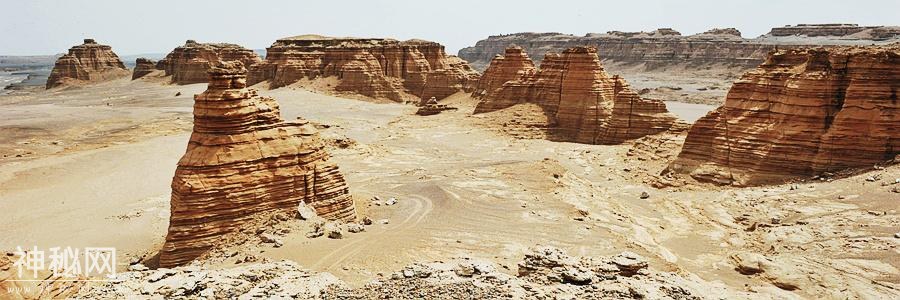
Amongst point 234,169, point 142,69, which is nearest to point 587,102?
point 234,169

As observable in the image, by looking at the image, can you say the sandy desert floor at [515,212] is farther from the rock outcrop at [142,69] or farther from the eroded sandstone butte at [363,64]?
the rock outcrop at [142,69]

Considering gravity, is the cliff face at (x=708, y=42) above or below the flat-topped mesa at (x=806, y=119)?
above

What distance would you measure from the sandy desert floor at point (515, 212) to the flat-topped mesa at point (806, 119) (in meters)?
1.31

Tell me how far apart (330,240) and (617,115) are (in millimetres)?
24503

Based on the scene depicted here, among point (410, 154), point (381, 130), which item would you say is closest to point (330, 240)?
point (410, 154)

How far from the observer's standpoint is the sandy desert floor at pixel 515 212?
42.2 ft

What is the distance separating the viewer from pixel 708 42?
108125 millimetres

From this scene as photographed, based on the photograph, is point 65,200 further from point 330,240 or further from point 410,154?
point 410,154

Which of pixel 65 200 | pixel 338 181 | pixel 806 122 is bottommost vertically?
pixel 65 200

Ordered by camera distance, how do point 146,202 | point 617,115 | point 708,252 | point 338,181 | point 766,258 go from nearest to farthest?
point 766,258 < point 708,252 < point 338,181 < point 146,202 < point 617,115

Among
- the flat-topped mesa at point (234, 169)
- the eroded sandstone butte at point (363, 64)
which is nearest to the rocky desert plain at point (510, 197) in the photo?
the flat-topped mesa at point (234, 169)

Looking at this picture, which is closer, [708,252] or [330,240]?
[330,240]

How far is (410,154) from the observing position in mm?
31562

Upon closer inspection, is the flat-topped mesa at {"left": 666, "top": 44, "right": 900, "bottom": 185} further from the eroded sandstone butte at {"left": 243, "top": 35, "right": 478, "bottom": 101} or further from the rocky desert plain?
the eroded sandstone butte at {"left": 243, "top": 35, "right": 478, "bottom": 101}
